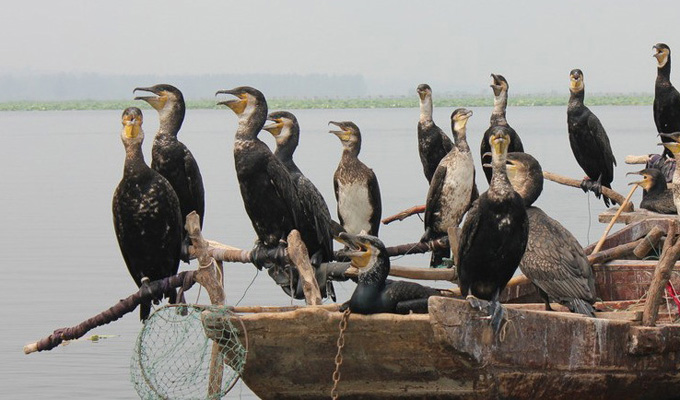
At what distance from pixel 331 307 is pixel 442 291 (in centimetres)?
67

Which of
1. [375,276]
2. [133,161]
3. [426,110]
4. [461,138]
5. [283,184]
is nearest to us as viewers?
[375,276]

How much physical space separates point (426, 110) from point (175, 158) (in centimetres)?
401

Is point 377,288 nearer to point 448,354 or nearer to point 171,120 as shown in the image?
point 448,354

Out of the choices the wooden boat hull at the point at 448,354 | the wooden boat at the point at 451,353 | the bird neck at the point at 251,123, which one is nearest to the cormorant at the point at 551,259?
the wooden boat at the point at 451,353

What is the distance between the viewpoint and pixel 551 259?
9.23 meters

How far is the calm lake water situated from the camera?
14.0 m

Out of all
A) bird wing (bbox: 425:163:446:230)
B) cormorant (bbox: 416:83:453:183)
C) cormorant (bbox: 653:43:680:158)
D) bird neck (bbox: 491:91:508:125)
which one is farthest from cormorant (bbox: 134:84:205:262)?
cormorant (bbox: 653:43:680:158)

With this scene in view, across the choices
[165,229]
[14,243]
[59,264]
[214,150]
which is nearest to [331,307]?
[165,229]

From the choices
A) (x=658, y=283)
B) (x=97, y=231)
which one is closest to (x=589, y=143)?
(x=658, y=283)

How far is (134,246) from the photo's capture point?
9742 mm

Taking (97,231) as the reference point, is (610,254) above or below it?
Answer: above

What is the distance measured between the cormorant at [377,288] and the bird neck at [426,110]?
5520mm

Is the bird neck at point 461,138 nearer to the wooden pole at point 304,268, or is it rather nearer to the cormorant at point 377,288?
the wooden pole at point 304,268

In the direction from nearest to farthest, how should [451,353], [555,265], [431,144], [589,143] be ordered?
[451,353] → [555,265] → [431,144] → [589,143]
